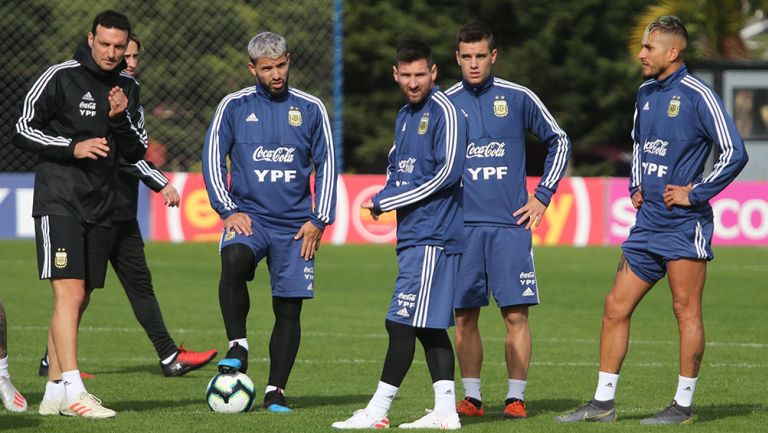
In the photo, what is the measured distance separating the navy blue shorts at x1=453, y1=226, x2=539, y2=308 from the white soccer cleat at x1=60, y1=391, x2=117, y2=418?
2.16 m

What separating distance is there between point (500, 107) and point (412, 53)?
1.02 m

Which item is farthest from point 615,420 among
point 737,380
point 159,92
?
point 159,92

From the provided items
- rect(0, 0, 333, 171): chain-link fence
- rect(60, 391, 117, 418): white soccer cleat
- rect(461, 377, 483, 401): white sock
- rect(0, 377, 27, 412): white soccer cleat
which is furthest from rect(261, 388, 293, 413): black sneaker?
rect(0, 0, 333, 171): chain-link fence

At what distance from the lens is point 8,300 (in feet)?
49.1

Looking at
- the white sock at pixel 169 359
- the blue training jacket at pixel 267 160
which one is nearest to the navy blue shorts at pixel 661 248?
the blue training jacket at pixel 267 160

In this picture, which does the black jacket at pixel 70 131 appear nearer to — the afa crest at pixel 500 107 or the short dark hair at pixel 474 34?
the short dark hair at pixel 474 34

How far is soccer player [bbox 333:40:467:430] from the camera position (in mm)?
7293

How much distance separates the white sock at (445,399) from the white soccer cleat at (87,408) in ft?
6.14

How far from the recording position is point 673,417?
7.56m

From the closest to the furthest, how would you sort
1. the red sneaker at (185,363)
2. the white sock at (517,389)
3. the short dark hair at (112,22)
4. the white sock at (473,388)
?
1. the short dark hair at (112,22)
2. the white sock at (517,389)
3. the white sock at (473,388)
4. the red sneaker at (185,363)

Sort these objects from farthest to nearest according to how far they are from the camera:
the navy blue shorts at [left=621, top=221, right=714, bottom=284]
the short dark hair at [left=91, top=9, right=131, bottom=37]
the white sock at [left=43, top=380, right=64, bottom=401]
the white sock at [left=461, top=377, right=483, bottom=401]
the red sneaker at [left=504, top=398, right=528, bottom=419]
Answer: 1. the white sock at [left=461, top=377, right=483, bottom=401]
2. the red sneaker at [left=504, top=398, right=528, bottom=419]
3. the white sock at [left=43, top=380, right=64, bottom=401]
4. the short dark hair at [left=91, top=9, right=131, bottom=37]
5. the navy blue shorts at [left=621, top=221, right=714, bottom=284]

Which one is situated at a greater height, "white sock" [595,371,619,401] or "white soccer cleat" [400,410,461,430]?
"white sock" [595,371,619,401]

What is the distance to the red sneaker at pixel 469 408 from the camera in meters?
8.04

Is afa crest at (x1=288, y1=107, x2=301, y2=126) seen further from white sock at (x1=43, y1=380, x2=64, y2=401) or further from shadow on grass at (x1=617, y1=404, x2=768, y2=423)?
shadow on grass at (x1=617, y1=404, x2=768, y2=423)
